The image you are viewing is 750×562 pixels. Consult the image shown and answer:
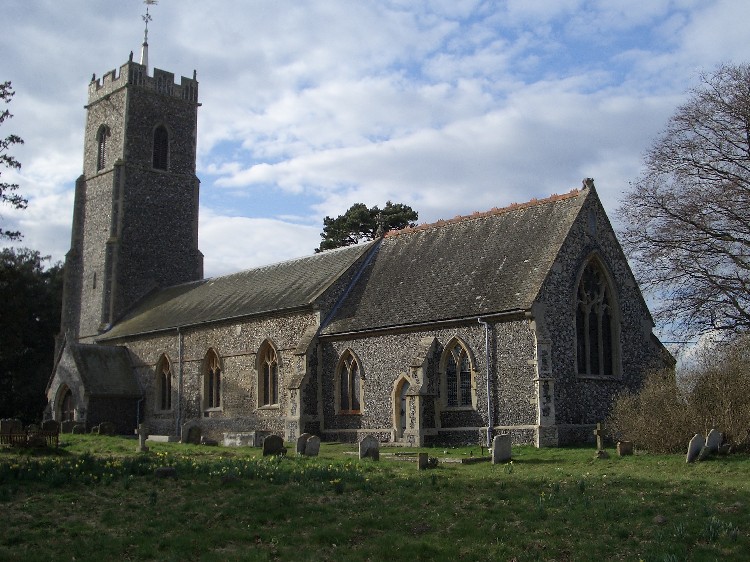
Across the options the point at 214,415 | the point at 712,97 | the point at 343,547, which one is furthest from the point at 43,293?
the point at 343,547

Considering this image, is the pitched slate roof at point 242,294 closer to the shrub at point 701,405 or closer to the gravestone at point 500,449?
the gravestone at point 500,449

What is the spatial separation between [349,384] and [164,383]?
11882 mm

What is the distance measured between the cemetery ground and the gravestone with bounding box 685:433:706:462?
0.28 meters

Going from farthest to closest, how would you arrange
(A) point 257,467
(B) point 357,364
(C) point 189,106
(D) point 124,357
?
1. (C) point 189,106
2. (D) point 124,357
3. (B) point 357,364
4. (A) point 257,467

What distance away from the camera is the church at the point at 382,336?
888 inches

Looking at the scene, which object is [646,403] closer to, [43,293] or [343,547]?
[343,547]

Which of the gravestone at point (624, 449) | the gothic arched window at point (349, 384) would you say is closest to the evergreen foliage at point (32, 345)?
the gothic arched window at point (349, 384)

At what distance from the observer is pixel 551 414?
69.8ft

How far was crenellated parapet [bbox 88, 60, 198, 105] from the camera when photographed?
42.7 meters

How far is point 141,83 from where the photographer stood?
141ft

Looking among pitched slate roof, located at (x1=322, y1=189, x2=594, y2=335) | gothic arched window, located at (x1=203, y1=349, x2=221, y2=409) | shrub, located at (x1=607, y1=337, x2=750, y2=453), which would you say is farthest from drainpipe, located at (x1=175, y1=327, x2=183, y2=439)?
shrub, located at (x1=607, y1=337, x2=750, y2=453)

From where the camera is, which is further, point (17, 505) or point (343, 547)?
point (17, 505)

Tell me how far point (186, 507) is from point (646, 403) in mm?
10520

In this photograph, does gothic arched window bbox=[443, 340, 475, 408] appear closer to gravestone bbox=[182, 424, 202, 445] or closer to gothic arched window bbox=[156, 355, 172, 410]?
gravestone bbox=[182, 424, 202, 445]
